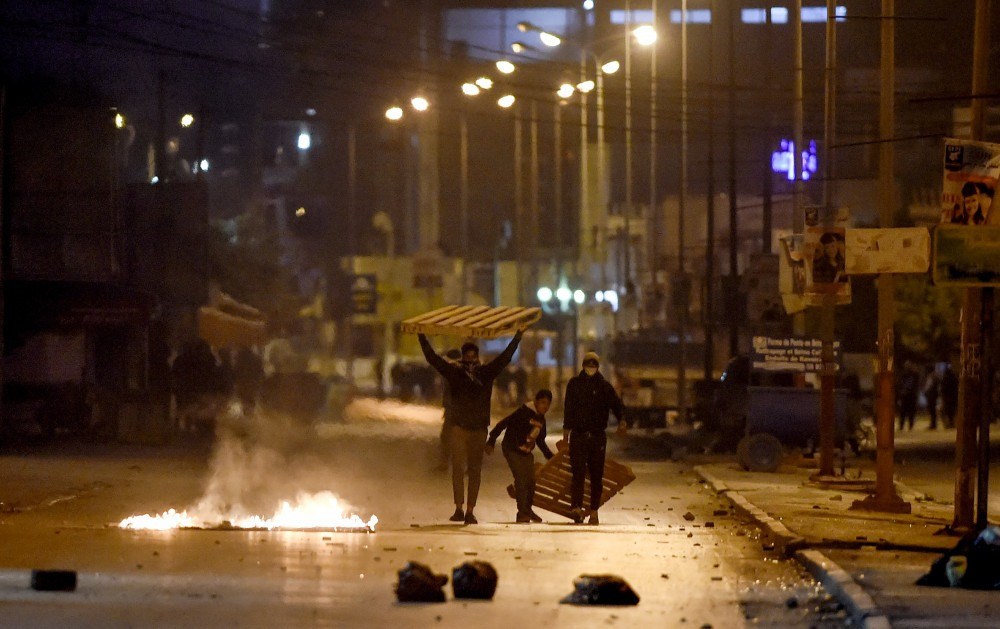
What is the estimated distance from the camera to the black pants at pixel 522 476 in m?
15.4

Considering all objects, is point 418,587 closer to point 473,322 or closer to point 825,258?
point 473,322

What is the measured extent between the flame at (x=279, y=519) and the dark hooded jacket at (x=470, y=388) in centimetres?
143

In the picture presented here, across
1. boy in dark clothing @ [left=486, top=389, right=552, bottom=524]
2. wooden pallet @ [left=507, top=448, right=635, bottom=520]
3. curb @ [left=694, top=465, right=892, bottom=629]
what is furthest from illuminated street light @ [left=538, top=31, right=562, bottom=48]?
boy in dark clothing @ [left=486, top=389, right=552, bottom=524]

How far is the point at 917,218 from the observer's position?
53.6 meters

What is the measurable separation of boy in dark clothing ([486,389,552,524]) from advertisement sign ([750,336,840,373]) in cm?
907

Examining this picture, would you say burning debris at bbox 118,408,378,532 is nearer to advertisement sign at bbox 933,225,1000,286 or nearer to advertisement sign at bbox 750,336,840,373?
advertisement sign at bbox 933,225,1000,286

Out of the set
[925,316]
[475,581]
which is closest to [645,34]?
[475,581]

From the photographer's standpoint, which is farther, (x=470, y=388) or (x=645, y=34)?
(x=645, y=34)

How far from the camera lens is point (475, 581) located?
389 inches

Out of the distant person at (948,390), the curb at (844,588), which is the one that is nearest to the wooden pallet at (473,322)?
the curb at (844,588)

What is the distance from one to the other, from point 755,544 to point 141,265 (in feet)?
81.5

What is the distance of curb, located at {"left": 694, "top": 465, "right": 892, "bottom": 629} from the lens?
30.6 feet

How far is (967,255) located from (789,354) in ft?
36.2

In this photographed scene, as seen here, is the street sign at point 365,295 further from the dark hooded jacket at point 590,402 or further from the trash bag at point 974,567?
the trash bag at point 974,567
